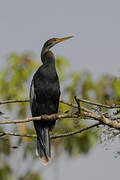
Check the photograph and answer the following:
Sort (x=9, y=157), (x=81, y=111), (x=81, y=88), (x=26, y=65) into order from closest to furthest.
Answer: (x=81, y=111), (x=81, y=88), (x=26, y=65), (x=9, y=157)

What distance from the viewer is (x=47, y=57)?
6.33 metres

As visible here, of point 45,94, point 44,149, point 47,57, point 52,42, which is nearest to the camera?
point 44,149

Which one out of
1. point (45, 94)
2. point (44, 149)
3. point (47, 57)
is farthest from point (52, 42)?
point (44, 149)

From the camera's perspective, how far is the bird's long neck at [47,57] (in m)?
6.23

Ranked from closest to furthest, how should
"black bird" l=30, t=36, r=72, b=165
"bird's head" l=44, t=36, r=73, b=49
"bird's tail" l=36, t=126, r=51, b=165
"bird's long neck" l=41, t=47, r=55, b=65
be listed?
"bird's tail" l=36, t=126, r=51, b=165 → "black bird" l=30, t=36, r=72, b=165 → "bird's long neck" l=41, t=47, r=55, b=65 → "bird's head" l=44, t=36, r=73, b=49

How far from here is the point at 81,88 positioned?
8.81 m

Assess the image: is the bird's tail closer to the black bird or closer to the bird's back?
the black bird

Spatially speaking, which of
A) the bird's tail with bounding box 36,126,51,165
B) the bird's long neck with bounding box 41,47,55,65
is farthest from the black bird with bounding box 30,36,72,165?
the bird's long neck with bounding box 41,47,55,65

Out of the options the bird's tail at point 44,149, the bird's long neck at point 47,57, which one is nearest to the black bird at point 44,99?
the bird's tail at point 44,149

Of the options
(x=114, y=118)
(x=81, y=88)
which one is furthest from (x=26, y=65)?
(x=114, y=118)

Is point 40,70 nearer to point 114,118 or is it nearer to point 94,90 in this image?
point 114,118

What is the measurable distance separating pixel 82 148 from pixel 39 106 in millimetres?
4291

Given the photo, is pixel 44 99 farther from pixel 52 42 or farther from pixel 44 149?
pixel 52 42

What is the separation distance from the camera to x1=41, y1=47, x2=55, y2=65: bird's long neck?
20.5ft
